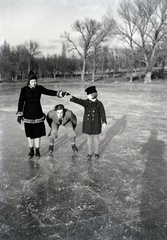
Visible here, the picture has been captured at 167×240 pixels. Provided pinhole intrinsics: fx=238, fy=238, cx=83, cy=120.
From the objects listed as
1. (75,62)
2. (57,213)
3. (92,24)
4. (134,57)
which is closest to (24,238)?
(57,213)

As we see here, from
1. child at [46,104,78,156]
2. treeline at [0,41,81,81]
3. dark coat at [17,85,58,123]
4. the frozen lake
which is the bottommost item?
the frozen lake

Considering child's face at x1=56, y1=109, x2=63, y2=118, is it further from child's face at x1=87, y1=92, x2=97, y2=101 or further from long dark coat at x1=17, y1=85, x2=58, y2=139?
child's face at x1=87, y1=92, x2=97, y2=101

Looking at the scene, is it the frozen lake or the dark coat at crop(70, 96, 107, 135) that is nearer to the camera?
the frozen lake

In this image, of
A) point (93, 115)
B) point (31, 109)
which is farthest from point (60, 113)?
point (93, 115)

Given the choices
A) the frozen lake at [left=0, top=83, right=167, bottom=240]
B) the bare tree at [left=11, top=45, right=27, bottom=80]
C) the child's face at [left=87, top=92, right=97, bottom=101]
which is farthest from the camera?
the bare tree at [left=11, top=45, right=27, bottom=80]

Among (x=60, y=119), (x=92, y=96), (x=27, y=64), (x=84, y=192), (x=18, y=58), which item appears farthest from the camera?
(x=27, y=64)

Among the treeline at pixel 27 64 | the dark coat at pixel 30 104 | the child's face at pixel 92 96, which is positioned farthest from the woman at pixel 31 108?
the treeline at pixel 27 64

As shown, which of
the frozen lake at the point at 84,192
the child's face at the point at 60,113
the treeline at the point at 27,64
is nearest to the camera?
the frozen lake at the point at 84,192

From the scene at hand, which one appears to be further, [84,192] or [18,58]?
[18,58]

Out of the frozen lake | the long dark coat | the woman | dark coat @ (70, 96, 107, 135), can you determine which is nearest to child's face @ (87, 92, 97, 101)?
dark coat @ (70, 96, 107, 135)

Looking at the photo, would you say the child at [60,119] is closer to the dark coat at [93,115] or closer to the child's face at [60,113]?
the child's face at [60,113]

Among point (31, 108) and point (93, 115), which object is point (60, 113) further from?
point (93, 115)

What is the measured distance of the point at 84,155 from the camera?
5375 mm

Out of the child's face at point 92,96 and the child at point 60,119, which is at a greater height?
the child's face at point 92,96
